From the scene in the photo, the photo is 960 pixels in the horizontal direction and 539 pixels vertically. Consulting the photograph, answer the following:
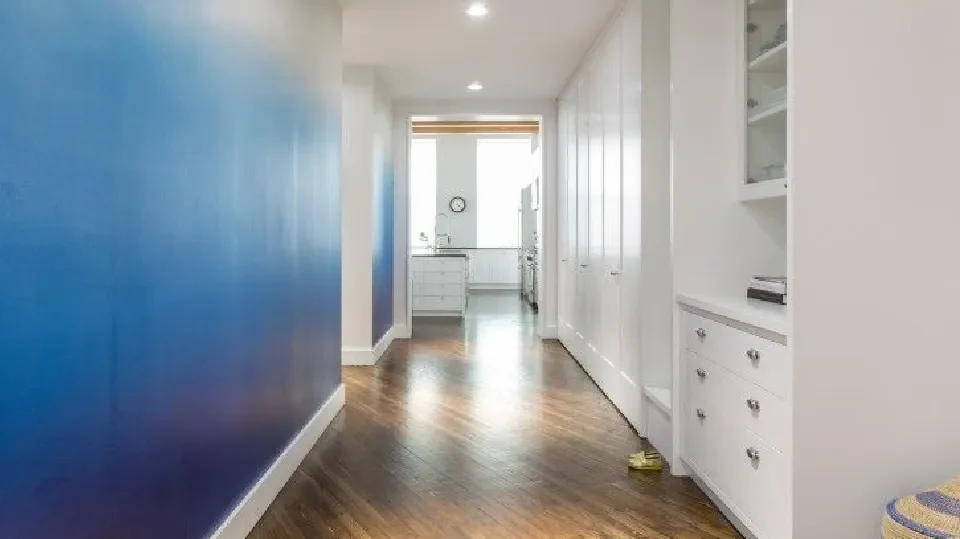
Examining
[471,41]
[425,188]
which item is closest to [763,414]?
[471,41]

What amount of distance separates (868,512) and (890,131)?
42.8 inches

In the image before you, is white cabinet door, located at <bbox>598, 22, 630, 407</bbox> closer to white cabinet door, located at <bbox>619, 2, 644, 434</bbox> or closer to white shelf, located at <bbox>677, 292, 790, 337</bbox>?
white cabinet door, located at <bbox>619, 2, 644, 434</bbox>

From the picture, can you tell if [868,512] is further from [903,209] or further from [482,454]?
[482,454]

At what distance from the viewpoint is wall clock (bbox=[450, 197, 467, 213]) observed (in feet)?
45.8

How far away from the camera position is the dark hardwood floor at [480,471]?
2.60 m

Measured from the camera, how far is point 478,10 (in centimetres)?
452

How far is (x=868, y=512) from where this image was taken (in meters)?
2.06

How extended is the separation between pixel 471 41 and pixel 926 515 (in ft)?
14.2

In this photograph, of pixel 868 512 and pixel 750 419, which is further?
pixel 750 419

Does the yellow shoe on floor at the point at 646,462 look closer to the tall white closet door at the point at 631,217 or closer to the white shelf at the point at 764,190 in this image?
the tall white closet door at the point at 631,217

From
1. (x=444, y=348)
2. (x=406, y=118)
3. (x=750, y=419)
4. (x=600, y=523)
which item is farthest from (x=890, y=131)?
(x=406, y=118)

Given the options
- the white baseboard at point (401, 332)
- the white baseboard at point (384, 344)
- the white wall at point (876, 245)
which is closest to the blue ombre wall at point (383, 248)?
the white baseboard at point (384, 344)

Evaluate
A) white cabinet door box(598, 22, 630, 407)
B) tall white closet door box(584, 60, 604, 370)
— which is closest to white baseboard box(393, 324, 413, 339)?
tall white closet door box(584, 60, 604, 370)

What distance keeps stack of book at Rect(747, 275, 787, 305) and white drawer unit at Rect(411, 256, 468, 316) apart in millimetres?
7086
